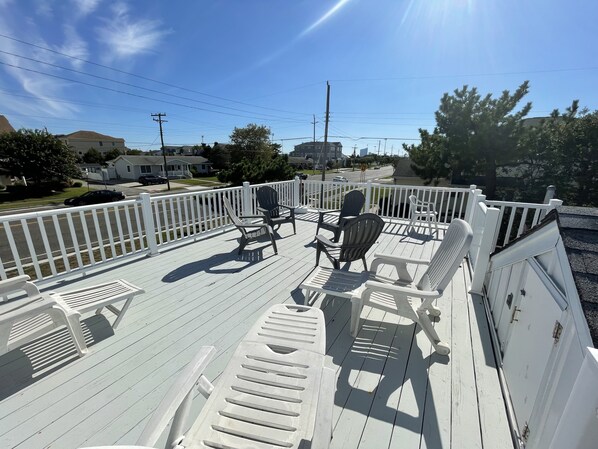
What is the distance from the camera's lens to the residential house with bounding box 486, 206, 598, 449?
711 millimetres

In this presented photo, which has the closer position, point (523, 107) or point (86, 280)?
point (86, 280)

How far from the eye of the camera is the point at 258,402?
3.77 ft

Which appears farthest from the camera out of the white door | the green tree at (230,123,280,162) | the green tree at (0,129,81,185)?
the green tree at (230,123,280,162)

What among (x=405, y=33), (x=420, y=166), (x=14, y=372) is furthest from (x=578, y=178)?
(x=14, y=372)

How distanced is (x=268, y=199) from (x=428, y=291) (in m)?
3.94

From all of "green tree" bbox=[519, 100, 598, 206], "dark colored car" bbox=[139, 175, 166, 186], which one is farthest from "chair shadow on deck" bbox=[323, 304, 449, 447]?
"dark colored car" bbox=[139, 175, 166, 186]

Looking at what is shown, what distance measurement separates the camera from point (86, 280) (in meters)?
3.09

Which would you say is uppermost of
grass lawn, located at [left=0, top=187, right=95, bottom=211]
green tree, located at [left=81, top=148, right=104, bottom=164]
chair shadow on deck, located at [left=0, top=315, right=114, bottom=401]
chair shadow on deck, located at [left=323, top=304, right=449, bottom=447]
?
green tree, located at [left=81, top=148, right=104, bottom=164]

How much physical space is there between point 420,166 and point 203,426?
1873 centimetres

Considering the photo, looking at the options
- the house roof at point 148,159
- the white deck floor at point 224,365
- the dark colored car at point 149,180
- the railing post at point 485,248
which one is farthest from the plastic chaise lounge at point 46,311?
the house roof at point 148,159

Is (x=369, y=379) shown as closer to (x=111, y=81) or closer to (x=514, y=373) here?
(x=514, y=373)

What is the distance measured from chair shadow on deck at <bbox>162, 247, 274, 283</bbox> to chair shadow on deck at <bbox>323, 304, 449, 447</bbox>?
5.98 ft

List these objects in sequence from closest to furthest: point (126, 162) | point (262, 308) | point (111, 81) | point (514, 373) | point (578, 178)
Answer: point (514, 373), point (262, 308), point (578, 178), point (111, 81), point (126, 162)

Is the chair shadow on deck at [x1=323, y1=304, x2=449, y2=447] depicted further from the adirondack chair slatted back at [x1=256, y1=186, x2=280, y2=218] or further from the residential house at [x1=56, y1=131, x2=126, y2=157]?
the residential house at [x1=56, y1=131, x2=126, y2=157]
